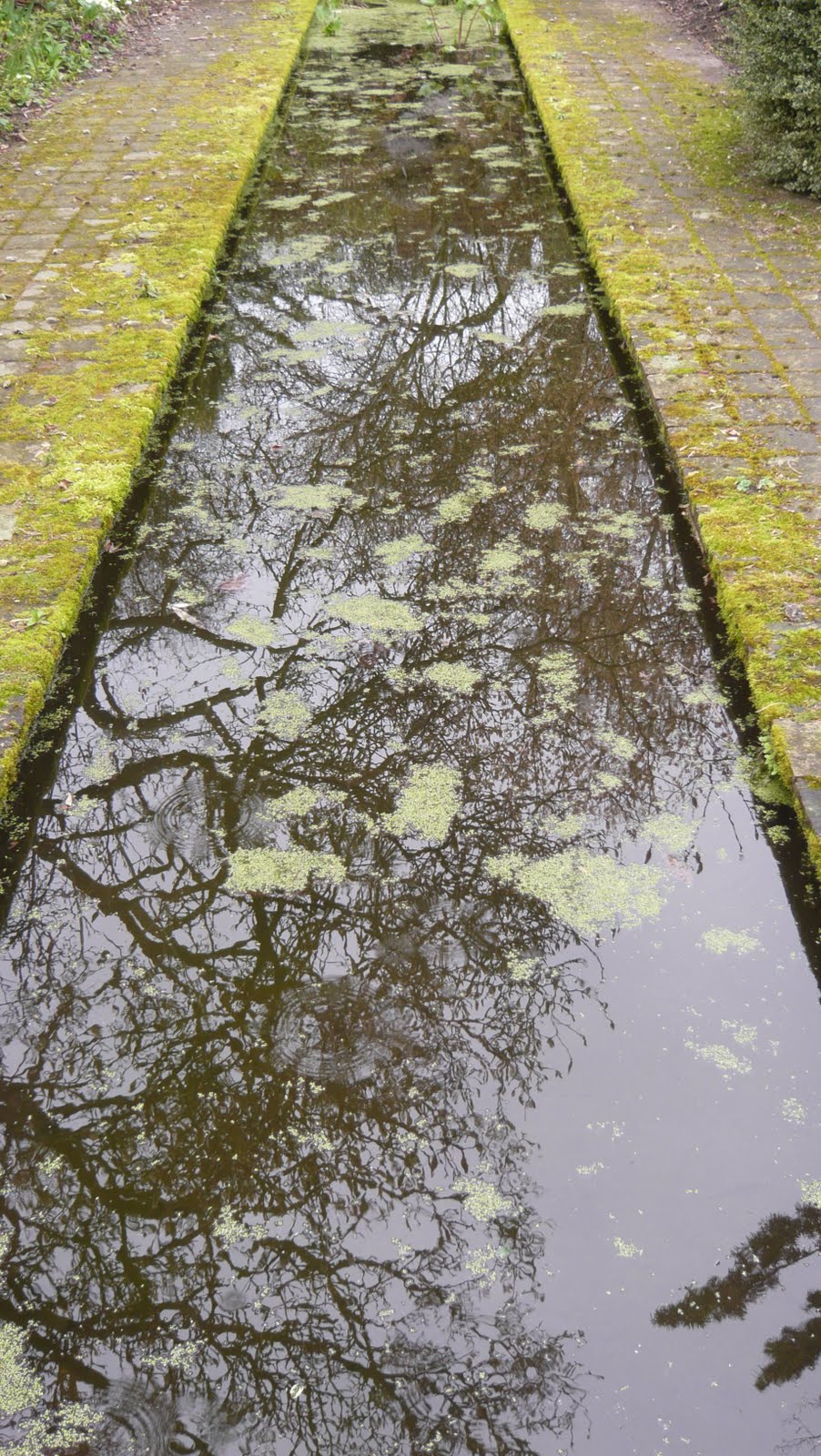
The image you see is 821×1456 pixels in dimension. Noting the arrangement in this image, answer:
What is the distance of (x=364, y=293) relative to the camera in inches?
225

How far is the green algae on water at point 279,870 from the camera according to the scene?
9.14ft

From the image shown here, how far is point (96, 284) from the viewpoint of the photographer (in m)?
5.61

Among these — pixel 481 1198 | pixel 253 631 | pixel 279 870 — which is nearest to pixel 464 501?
pixel 253 631

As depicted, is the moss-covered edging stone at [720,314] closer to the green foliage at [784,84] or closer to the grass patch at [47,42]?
the green foliage at [784,84]

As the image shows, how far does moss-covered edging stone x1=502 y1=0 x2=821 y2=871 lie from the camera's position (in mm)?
3385

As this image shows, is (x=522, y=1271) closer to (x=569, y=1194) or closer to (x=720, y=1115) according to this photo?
(x=569, y=1194)

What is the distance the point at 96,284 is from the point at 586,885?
4.29m

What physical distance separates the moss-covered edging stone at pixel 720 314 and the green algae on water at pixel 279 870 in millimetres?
1172

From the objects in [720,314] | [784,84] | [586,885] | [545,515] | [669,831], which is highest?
[784,84]

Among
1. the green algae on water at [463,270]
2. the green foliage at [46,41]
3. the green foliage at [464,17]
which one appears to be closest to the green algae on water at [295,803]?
the green algae on water at [463,270]

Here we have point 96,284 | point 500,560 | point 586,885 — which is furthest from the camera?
point 96,284

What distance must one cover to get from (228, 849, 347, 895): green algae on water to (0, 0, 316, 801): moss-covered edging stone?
2.22 ft

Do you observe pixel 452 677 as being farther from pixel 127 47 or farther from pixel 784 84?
pixel 127 47

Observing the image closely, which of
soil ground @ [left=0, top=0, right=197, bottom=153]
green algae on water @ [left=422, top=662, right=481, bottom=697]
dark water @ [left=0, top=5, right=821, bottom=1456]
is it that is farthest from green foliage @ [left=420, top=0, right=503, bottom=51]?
green algae on water @ [left=422, top=662, right=481, bottom=697]
